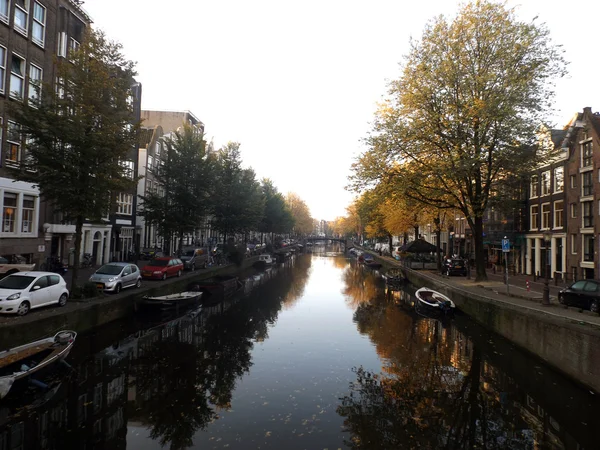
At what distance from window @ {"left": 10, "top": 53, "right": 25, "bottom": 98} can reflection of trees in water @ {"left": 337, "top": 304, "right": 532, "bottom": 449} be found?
26366 millimetres

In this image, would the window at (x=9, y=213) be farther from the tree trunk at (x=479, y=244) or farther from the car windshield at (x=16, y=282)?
the tree trunk at (x=479, y=244)

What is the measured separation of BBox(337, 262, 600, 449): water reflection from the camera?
9.20 metres

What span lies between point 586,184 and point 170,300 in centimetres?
3165

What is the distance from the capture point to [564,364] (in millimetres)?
13266

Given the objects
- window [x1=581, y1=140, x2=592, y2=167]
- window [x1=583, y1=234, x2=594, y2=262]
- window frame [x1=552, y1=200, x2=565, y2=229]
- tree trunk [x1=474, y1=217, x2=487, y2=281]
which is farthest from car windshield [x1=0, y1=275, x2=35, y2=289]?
window frame [x1=552, y1=200, x2=565, y2=229]

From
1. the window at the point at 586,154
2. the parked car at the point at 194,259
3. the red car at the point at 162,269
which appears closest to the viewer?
the red car at the point at 162,269

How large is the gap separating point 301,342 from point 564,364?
10595 mm

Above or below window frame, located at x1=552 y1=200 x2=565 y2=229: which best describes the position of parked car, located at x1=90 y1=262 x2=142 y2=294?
below

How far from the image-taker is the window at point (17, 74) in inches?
922

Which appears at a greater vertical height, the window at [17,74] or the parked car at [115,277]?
the window at [17,74]

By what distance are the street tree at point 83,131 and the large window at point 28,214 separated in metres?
8.90

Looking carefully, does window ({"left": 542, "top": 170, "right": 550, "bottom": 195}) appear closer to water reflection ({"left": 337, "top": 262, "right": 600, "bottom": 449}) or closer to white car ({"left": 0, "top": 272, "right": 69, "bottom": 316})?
water reflection ({"left": 337, "top": 262, "right": 600, "bottom": 449})

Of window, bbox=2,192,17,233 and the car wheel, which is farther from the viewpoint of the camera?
window, bbox=2,192,17,233

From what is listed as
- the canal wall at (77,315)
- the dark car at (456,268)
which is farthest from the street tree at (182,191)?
the dark car at (456,268)
